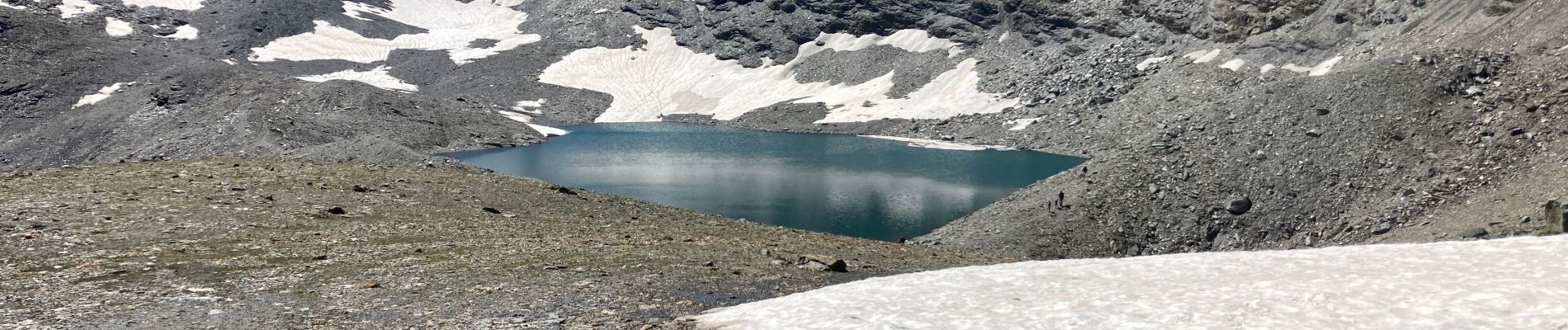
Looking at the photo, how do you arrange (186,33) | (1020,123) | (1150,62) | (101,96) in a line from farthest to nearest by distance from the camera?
(186,33)
(1150,62)
(1020,123)
(101,96)

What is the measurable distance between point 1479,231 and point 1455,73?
24.6 metres

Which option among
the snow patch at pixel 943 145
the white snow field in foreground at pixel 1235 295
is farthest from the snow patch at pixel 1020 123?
the white snow field in foreground at pixel 1235 295

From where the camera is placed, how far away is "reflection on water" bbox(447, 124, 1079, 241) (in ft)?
192

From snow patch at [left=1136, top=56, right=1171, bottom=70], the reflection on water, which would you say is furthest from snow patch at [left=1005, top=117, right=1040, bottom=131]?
snow patch at [left=1136, top=56, right=1171, bottom=70]

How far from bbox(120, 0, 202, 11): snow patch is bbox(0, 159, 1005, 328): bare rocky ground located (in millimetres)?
137973

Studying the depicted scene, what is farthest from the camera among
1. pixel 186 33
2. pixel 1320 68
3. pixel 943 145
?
pixel 186 33

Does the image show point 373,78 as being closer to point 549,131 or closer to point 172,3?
point 172,3

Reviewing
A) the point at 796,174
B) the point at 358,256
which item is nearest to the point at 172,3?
the point at 796,174

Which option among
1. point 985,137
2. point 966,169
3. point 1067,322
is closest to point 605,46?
point 985,137

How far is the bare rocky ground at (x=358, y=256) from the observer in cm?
1800

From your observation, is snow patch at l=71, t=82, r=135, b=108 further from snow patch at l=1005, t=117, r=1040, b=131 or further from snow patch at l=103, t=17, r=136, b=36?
snow patch at l=1005, t=117, r=1040, b=131

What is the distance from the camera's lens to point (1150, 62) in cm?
10256

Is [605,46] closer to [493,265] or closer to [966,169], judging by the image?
[966,169]

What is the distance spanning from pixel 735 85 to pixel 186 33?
291ft
